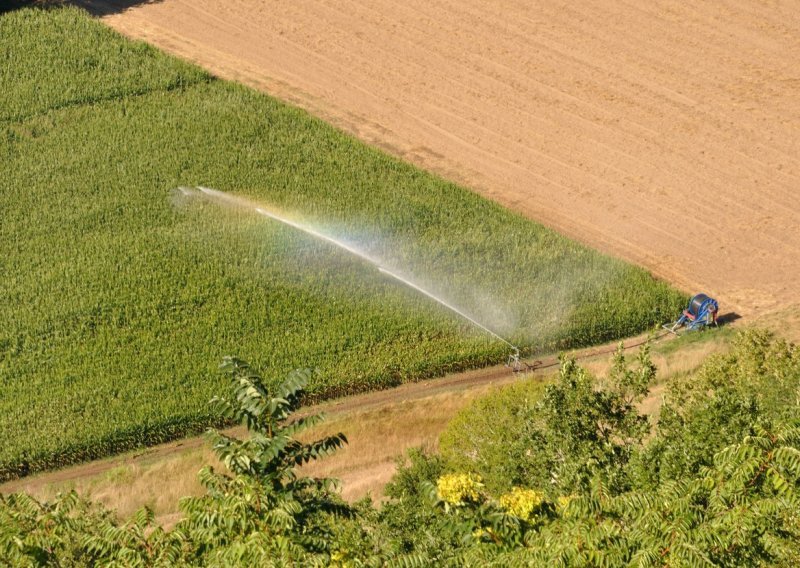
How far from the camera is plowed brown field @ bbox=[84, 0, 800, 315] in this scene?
138ft

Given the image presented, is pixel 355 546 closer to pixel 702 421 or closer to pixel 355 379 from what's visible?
pixel 702 421

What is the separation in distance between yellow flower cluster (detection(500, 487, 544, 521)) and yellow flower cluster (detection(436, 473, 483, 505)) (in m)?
0.46

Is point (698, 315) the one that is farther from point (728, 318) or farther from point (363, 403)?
point (363, 403)

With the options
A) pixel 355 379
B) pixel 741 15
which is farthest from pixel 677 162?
pixel 355 379

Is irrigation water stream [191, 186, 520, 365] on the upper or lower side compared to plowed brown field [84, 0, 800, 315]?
lower

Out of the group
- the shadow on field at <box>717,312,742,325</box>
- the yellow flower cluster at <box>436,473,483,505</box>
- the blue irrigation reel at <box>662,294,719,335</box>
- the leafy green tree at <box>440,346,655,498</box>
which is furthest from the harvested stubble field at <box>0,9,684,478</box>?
the yellow flower cluster at <box>436,473,483,505</box>

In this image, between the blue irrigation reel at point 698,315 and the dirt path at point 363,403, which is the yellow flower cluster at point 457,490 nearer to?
the dirt path at point 363,403

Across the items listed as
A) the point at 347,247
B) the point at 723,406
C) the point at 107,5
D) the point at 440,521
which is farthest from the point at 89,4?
the point at 440,521

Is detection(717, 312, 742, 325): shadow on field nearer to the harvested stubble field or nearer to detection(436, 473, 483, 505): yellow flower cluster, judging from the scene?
the harvested stubble field

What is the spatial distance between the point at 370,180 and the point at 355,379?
38.9 ft

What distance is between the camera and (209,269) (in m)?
38.8

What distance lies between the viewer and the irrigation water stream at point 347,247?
36.4m

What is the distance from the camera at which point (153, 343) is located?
116ft

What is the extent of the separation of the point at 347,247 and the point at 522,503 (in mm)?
24369
